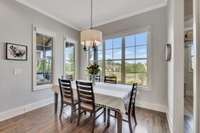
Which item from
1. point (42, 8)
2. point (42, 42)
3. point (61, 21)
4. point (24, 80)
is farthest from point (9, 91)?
point (61, 21)

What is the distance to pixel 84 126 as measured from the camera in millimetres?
2578

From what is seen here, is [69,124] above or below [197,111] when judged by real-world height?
below

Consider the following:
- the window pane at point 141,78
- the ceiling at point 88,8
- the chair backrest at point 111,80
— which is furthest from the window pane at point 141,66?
the ceiling at point 88,8

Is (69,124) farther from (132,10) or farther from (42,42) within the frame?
(132,10)

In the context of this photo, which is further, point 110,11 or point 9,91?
point 110,11

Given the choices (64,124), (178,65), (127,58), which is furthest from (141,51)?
(64,124)

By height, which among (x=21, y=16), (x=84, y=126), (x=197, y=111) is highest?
(x=21, y=16)

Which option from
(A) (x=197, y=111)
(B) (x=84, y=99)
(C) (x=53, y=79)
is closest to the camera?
(A) (x=197, y=111)

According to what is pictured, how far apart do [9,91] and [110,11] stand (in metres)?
3.48

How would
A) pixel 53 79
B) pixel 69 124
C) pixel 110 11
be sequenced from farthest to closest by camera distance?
pixel 53 79 → pixel 110 11 → pixel 69 124

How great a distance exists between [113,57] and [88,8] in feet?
5.91

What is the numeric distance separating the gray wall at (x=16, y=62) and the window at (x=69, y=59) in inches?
43.9

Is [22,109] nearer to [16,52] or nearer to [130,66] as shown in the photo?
[16,52]

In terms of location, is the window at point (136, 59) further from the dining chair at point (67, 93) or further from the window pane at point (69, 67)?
the window pane at point (69, 67)
